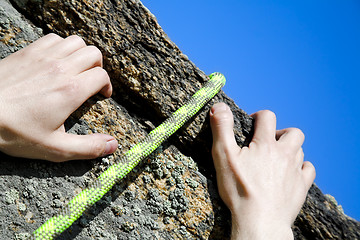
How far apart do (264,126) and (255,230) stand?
0.64 m

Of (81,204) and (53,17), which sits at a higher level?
(53,17)

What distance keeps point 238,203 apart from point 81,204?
0.86 meters

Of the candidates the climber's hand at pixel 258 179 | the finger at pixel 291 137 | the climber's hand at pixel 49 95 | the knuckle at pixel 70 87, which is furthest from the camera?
the finger at pixel 291 137

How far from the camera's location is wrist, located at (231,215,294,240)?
1.70 metres

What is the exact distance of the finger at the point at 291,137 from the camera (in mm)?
2062

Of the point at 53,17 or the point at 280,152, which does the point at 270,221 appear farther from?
the point at 53,17

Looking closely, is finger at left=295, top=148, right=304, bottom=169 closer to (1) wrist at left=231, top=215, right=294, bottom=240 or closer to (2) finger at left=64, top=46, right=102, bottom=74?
(1) wrist at left=231, top=215, right=294, bottom=240

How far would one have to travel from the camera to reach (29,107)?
1.46m

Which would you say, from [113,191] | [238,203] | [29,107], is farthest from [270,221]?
[29,107]

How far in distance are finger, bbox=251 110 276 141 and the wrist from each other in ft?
1.67

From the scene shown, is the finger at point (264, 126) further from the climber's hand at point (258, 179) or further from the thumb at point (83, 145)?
the thumb at point (83, 145)

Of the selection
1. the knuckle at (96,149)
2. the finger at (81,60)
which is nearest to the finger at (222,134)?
the knuckle at (96,149)

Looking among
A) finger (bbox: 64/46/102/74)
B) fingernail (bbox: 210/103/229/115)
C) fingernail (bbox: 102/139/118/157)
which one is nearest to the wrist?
fingernail (bbox: 210/103/229/115)

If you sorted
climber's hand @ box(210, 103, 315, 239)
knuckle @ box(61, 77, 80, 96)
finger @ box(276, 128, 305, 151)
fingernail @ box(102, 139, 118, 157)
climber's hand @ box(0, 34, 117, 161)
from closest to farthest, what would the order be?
climber's hand @ box(0, 34, 117, 161)
knuckle @ box(61, 77, 80, 96)
fingernail @ box(102, 139, 118, 157)
climber's hand @ box(210, 103, 315, 239)
finger @ box(276, 128, 305, 151)
